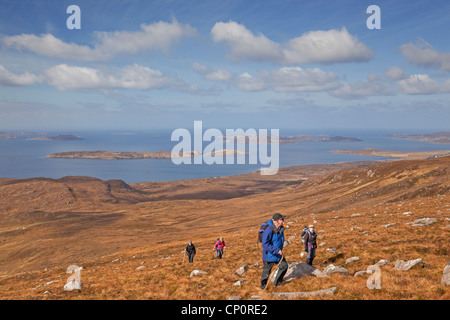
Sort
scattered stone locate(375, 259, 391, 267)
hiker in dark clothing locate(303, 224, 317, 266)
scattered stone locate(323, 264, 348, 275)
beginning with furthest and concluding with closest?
hiker in dark clothing locate(303, 224, 317, 266) → scattered stone locate(375, 259, 391, 267) → scattered stone locate(323, 264, 348, 275)

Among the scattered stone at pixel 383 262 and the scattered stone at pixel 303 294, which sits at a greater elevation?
the scattered stone at pixel 303 294

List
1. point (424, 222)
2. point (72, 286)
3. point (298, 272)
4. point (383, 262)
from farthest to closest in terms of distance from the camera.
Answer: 1. point (424, 222)
2. point (72, 286)
3. point (383, 262)
4. point (298, 272)

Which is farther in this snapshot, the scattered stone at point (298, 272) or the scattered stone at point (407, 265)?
the scattered stone at point (407, 265)

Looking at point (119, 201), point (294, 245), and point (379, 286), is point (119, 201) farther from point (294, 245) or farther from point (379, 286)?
point (379, 286)

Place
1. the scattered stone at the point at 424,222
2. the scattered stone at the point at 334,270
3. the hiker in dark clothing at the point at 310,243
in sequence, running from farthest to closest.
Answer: the scattered stone at the point at 424,222
the hiker in dark clothing at the point at 310,243
the scattered stone at the point at 334,270

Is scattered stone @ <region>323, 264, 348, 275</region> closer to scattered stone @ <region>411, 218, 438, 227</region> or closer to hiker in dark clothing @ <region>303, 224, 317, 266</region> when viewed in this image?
hiker in dark clothing @ <region>303, 224, 317, 266</region>

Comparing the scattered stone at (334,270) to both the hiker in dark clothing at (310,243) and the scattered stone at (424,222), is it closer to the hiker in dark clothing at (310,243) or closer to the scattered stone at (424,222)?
the hiker in dark clothing at (310,243)

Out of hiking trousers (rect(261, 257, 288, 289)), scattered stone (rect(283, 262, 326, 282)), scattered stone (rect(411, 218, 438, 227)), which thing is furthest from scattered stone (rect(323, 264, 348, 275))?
scattered stone (rect(411, 218, 438, 227))

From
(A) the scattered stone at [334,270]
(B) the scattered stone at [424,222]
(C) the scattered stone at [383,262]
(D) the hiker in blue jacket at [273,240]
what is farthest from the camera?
(B) the scattered stone at [424,222]

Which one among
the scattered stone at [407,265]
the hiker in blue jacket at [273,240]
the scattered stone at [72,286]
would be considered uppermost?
the hiker in blue jacket at [273,240]

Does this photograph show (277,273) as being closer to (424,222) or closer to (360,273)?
(360,273)

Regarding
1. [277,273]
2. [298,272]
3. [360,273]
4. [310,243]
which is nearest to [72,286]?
[277,273]

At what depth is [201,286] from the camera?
14.8 m

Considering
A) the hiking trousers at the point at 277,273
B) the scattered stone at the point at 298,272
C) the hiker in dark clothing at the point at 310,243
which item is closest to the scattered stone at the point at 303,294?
the hiking trousers at the point at 277,273
